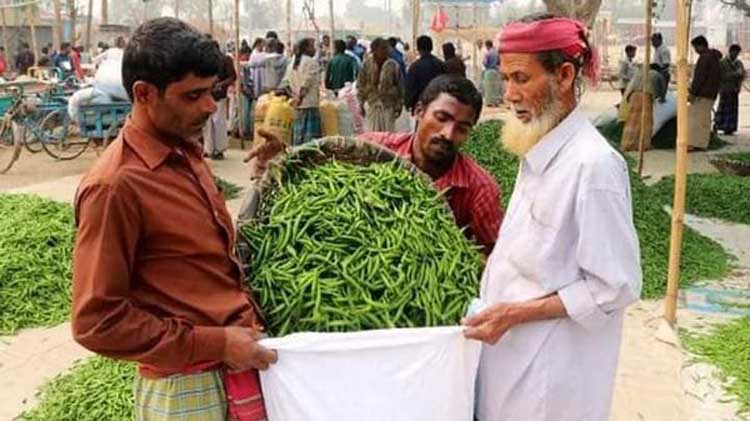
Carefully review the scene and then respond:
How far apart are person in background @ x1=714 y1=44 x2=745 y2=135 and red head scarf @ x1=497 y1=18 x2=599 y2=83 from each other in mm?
12856

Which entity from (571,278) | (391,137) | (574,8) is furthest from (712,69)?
(571,278)

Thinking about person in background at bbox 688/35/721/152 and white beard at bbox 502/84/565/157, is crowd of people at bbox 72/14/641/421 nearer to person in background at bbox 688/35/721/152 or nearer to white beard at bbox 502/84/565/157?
white beard at bbox 502/84/565/157

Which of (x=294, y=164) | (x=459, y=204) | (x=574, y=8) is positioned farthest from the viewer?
(x=574, y=8)

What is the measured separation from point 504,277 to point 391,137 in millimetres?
954

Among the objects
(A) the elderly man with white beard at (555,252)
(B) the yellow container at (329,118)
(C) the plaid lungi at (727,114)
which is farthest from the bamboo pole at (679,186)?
(C) the plaid lungi at (727,114)

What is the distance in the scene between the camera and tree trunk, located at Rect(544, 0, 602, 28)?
373 inches

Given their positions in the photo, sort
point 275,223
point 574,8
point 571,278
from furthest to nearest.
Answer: point 574,8 < point 275,223 < point 571,278

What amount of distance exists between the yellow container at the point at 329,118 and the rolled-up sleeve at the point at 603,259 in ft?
→ 29.5

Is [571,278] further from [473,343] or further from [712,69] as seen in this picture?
[712,69]

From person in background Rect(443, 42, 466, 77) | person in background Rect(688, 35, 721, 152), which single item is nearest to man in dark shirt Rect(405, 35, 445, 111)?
person in background Rect(443, 42, 466, 77)

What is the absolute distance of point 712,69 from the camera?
40.3 ft

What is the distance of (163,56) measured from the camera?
1575mm

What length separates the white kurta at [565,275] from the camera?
1.75 m

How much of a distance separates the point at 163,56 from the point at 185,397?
26.6 inches
